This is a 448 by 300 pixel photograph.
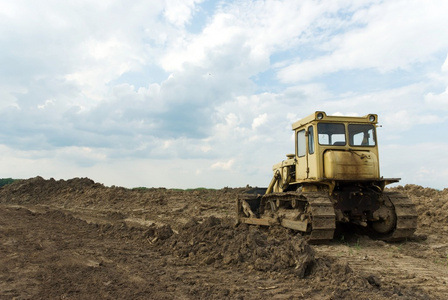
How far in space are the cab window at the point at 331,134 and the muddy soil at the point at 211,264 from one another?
2525 mm

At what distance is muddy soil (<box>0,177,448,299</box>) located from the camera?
5.25 m

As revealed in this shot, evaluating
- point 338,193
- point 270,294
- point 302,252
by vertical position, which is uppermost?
point 338,193

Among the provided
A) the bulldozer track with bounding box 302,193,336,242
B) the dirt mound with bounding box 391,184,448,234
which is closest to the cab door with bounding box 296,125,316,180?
the bulldozer track with bounding box 302,193,336,242

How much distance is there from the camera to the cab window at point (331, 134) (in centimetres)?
991

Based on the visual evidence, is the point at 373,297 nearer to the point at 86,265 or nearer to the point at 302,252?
the point at 302,252

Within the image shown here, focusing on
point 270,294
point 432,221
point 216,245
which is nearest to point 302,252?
point 270,294

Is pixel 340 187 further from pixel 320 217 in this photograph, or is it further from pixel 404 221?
pixel 404 221

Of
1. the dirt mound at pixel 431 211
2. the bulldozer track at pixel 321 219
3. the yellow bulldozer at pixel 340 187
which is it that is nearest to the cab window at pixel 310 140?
the yellow bulldozer at pixel 340 187

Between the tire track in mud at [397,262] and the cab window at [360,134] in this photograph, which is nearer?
the tire track in mud at [397,262]

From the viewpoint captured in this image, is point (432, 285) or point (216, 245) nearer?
point (432, 285)

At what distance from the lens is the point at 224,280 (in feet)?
18.8

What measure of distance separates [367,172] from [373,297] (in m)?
5.11

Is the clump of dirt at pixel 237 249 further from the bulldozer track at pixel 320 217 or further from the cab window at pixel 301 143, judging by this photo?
the cab window at pixel 301 143

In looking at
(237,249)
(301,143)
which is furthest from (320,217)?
(237,249)
